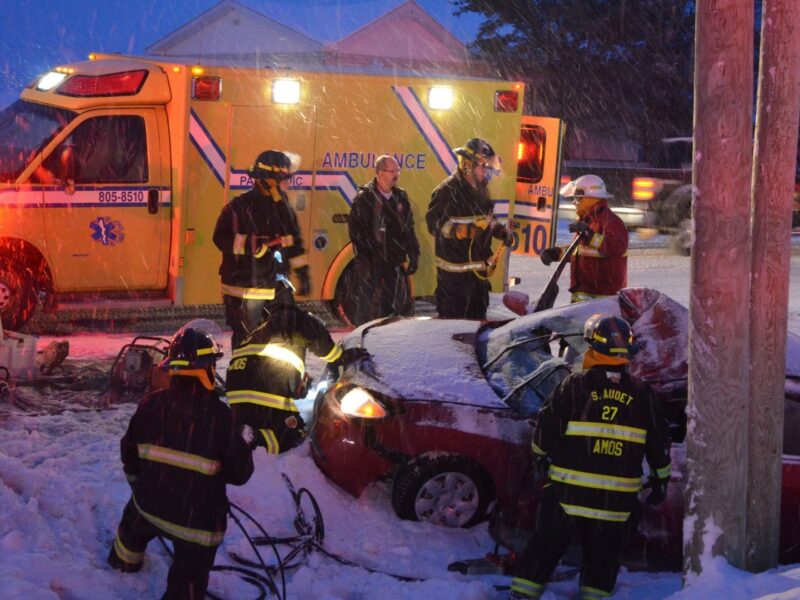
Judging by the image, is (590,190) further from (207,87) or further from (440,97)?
(207,87)

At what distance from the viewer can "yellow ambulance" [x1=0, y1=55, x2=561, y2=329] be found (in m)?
9.52

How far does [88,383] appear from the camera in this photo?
8383 mm

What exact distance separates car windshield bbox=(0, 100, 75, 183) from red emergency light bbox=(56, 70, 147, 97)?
195 millimetres

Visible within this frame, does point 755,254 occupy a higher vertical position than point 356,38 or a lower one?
lower

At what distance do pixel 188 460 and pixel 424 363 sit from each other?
7.25ft

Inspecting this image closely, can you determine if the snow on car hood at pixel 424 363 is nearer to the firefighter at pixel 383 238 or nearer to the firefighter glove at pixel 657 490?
the firefighter glove at pixel 657 490

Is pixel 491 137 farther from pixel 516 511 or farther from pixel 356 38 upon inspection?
pixel 356 38

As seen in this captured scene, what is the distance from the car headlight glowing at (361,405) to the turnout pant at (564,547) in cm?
121

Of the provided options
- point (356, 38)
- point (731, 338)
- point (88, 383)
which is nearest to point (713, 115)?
point (731, 338)

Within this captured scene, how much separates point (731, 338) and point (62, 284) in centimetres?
650

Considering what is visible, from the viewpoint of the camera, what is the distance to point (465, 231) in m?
8.58

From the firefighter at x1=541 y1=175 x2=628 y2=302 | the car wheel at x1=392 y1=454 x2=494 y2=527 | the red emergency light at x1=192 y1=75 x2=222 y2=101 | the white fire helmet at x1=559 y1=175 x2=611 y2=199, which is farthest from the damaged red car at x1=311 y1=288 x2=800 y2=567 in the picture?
the red emergency light at x1=192 y1=75 x2=222 y2=101

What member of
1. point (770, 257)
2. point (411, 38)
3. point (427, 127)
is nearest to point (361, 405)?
point (770, 257)

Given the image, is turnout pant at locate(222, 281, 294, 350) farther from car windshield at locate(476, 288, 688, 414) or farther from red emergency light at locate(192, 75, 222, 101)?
red emergency light at locate(192, 75, 222, 101)
